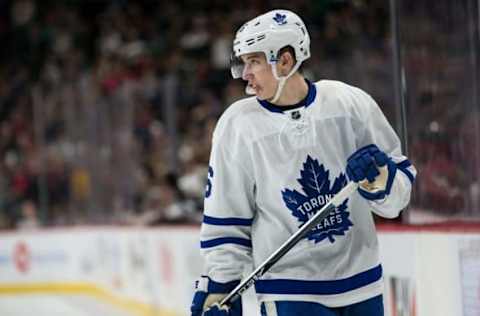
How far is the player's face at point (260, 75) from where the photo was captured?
10.2ft

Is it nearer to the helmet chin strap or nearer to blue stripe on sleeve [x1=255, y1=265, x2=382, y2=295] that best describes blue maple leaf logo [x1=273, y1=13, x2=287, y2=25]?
the helmet chin strap

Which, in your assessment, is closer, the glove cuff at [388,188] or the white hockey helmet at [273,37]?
the glove cuff at [388,188]

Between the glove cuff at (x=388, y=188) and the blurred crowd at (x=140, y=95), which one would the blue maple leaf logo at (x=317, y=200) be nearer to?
the glove cuff at (x=388, y=188)

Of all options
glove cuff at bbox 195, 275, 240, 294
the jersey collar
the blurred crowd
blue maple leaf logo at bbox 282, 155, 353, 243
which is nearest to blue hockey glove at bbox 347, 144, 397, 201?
blue maple leaf logo at bbox 282, 155, 353, 243

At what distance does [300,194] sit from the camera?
3094 millimetres

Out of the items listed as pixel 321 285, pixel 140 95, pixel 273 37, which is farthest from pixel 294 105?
pixel 140 95

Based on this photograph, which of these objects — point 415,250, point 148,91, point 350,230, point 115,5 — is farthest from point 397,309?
point 115,5

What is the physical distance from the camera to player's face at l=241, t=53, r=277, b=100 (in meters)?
3.12

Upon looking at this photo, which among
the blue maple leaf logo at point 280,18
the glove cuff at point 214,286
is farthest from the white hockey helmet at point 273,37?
the glove cuff at point 214,286

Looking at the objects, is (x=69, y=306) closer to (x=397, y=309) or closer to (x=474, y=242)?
(x=397, y=309)

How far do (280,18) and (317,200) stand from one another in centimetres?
50

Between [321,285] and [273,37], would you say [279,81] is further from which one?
[321,285]

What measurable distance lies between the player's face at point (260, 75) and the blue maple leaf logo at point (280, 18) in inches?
3.9

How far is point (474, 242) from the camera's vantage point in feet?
11.8
